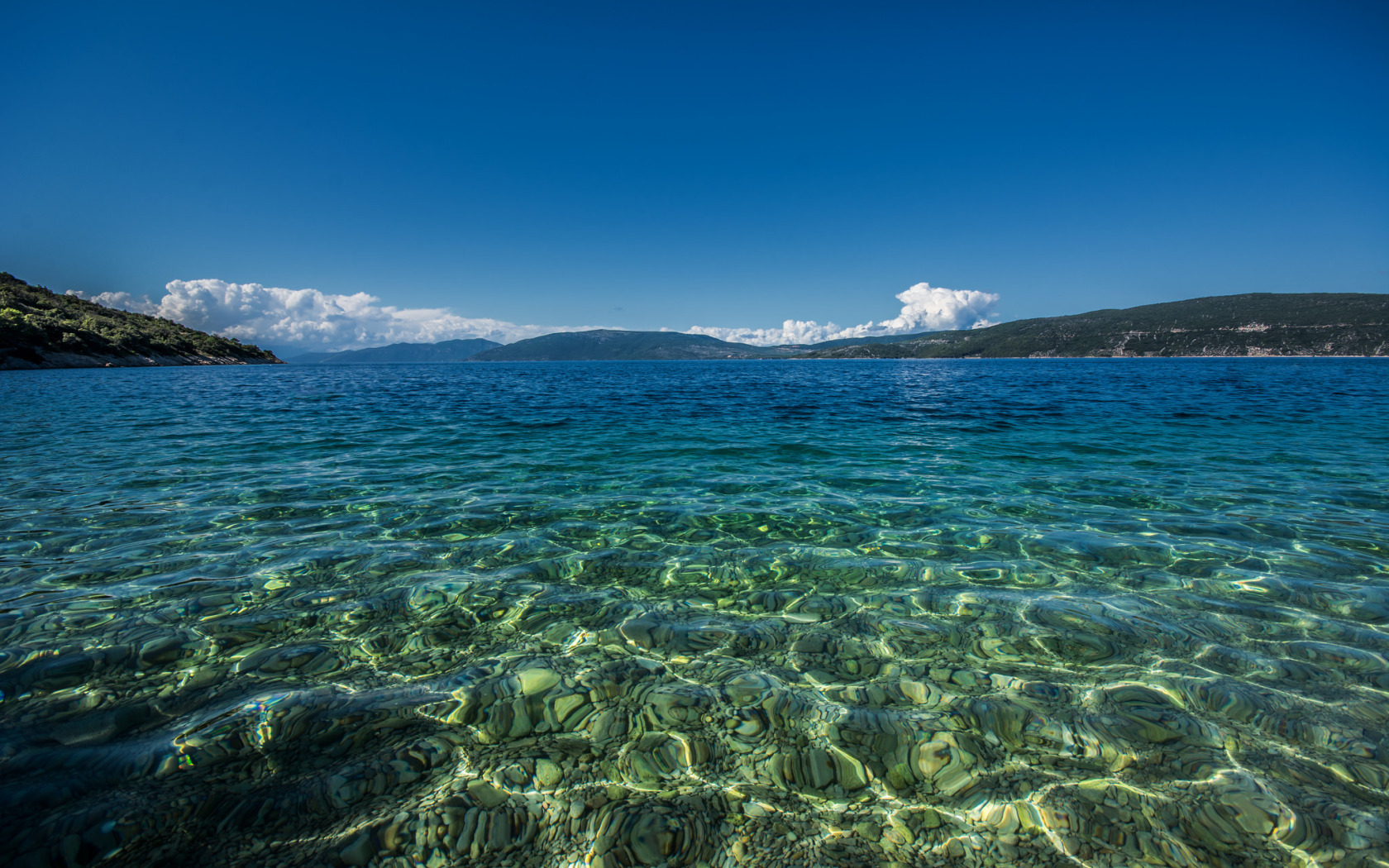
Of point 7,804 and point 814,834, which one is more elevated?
point 7,804

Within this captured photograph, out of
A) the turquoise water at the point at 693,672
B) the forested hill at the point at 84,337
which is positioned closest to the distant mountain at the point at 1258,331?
the turquoise water at the point at 693,672

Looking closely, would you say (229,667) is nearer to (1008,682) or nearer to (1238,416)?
(1008,682)

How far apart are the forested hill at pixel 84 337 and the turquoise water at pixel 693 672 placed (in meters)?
91.0

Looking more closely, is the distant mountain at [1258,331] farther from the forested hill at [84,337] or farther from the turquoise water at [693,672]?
the forested hill at [84,337]

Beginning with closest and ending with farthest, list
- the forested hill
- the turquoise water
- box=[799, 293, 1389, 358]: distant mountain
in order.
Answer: the turquoise water, the forested hill, box=[799, 293, 1389, 358]: distant mountain

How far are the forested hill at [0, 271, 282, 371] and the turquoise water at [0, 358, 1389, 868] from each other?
90997 millimetres

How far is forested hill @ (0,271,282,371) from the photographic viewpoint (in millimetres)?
66375

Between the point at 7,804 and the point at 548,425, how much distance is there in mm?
18064

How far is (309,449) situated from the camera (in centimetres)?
1505

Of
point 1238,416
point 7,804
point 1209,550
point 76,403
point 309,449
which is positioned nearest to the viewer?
point 7,804

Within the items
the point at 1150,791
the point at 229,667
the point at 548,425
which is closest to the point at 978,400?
the point at 548,425

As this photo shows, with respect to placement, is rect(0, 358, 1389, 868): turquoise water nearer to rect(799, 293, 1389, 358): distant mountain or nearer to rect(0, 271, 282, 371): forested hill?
rect(0, 271, 282, 371): forested hill

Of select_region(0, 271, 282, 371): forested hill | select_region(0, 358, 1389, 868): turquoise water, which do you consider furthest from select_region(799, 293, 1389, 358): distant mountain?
select_region(0, 271, 282, 371): forested hill

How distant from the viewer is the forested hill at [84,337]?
66375 mm
